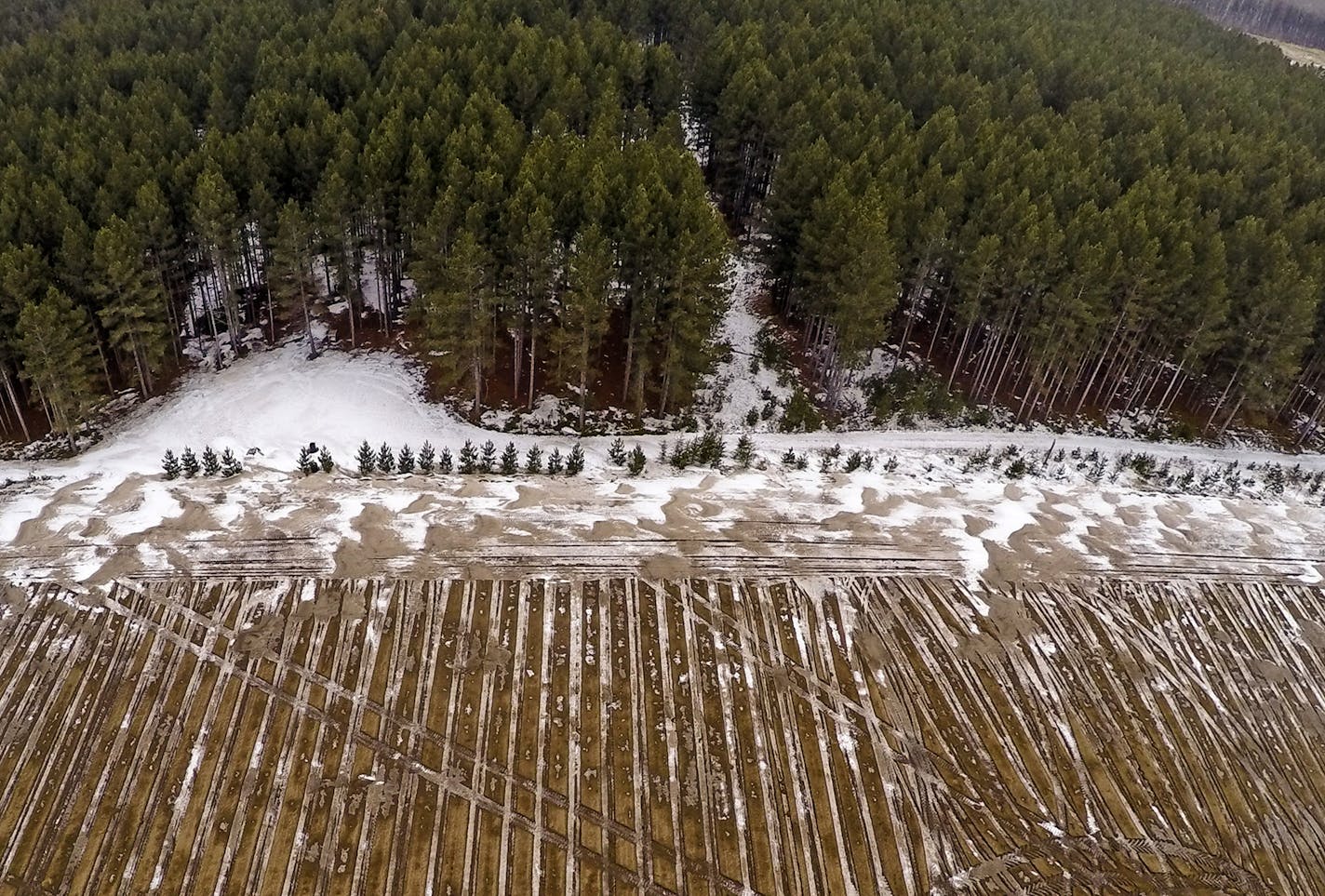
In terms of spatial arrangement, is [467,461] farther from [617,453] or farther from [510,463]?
[617,453]

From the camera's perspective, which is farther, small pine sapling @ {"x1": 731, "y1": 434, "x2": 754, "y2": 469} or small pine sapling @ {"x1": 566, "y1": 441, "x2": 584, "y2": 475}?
small pine sapling @ {"x1": 731, "y1": 434, "x2": 754, "y2": 469}

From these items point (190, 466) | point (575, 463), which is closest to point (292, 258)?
point (190, 466)

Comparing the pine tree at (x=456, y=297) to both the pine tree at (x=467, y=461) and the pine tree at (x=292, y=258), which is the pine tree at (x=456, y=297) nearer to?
the pine tree at (x=467, y=461)

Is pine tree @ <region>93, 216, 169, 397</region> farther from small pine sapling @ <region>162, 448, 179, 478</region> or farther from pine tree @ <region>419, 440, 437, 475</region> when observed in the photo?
pine tree @ <region>419, 440, 437, 475</region>

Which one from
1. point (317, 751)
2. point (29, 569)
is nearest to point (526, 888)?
point (317, 751)

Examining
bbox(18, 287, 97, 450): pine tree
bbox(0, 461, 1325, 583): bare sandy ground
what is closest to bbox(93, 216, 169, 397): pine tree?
bbox(18, 287, 97, 450): pine tree

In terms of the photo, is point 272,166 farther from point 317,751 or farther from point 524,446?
point 317,751

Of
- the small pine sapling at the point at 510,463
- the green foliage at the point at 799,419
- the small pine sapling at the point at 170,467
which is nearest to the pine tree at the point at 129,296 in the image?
the small pine sapling at the point at 170,467
